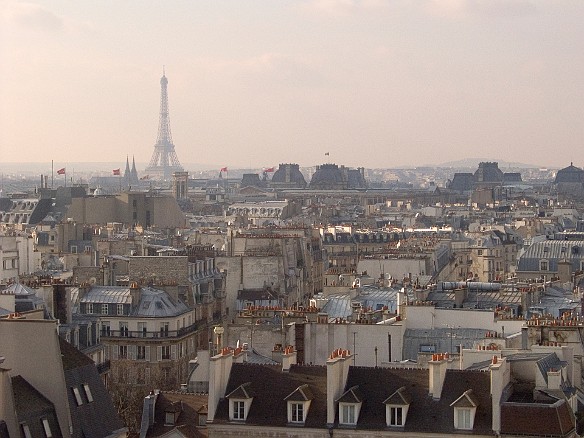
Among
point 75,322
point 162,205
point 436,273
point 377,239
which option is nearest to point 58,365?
point 75,322

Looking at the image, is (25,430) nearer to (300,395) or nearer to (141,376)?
(300,395)

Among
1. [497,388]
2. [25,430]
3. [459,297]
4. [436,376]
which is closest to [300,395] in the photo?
[436,376]

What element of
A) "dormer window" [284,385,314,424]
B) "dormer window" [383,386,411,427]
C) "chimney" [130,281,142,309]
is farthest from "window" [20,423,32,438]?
"chimney" [130,281,142,309]

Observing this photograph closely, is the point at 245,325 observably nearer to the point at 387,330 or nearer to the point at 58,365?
the point at 387,330

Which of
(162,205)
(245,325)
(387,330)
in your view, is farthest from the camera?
(162,205)

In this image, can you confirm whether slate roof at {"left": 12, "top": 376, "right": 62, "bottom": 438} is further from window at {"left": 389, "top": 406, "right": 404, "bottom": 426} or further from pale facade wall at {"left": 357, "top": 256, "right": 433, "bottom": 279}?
pale facade wall at {"left": 357, "top": 256, "right": 433, "bottom": 279}

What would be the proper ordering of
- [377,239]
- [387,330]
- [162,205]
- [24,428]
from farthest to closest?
[162,205], [377,239], [387,330], [24,428]

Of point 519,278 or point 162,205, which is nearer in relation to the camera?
point 519,278
